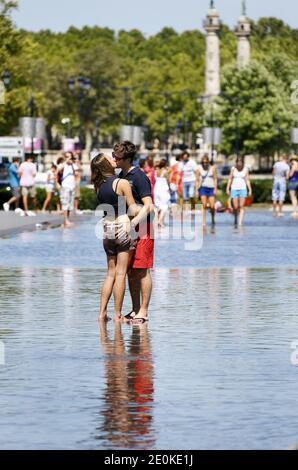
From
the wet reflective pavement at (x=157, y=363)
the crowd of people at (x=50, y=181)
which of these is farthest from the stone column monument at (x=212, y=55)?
the wet reflective pavement at (x=157, y=363)

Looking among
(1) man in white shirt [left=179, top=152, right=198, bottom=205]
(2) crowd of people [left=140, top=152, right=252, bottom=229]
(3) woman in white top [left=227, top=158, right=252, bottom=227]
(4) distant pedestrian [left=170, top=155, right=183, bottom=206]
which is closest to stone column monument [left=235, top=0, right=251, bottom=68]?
(4) distant pedestrian [left=170, top=155, right=183, bottom=206]

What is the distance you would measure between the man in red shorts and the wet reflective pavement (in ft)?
0.98

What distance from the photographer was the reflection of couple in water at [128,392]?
876cm

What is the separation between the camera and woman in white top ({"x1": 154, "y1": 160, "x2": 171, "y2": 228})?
125 ft

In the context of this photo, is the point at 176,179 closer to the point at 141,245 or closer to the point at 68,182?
the point at 68,182

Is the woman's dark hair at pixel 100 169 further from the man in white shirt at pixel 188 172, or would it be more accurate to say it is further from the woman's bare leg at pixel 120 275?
the man in white shirt at pixel 188 172

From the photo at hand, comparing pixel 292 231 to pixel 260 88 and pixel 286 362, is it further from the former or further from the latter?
pixel 260 88

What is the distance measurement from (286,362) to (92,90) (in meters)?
148

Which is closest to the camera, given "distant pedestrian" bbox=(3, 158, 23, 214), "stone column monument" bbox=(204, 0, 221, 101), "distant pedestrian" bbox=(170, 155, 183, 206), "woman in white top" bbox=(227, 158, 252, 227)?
"woman in white top" bbox=(227, 158, 252, 227)

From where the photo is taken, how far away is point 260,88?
13450cm

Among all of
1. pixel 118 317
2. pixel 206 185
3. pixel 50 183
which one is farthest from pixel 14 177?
pixel 118 317

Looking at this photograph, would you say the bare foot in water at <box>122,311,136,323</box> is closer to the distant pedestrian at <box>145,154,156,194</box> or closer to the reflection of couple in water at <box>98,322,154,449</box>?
the reflection of couple in water at <box>98,322,154,449</box>

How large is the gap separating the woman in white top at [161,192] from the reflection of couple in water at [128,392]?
2333 cm

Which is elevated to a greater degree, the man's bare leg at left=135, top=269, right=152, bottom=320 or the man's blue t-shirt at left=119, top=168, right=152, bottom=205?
the man's blue t-shirt at left=119, top=168, right=152, bottom=205
